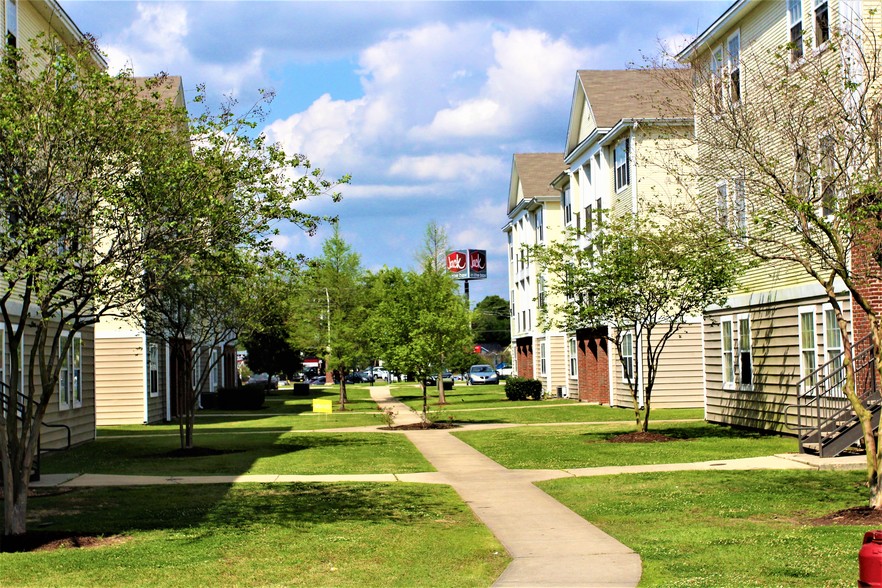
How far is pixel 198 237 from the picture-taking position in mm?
12414

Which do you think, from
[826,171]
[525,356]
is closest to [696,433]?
[826,171]

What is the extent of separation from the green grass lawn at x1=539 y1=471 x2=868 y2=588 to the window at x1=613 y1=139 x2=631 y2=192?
21.3 metres

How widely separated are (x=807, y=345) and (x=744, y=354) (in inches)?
155

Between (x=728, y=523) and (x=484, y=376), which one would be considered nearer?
(x=728, y=523)

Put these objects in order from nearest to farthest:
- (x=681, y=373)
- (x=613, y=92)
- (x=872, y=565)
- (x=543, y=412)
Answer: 1. (x=872, y=565)
2. (x=681, y=373)
3. (x=543, y=412)
4. (x=613, y=92)

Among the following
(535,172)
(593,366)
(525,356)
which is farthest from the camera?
(525,356)

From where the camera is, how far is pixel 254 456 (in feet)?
74.2

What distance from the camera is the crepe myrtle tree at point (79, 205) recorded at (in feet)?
36.6

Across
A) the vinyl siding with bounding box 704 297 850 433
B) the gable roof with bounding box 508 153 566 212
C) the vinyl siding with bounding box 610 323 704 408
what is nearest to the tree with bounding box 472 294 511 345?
the gable roof with bounding box 508 153 566 212

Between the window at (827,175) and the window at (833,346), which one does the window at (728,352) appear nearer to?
the window at (833,346)

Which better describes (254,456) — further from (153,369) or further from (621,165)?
(621,165)

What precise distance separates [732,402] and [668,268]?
5912mm

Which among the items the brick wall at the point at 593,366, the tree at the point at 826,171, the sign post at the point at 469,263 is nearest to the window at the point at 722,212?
the tree at the point at 826,171

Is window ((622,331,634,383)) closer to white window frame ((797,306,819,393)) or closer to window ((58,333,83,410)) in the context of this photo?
white window frame ((797,306,819,393))
